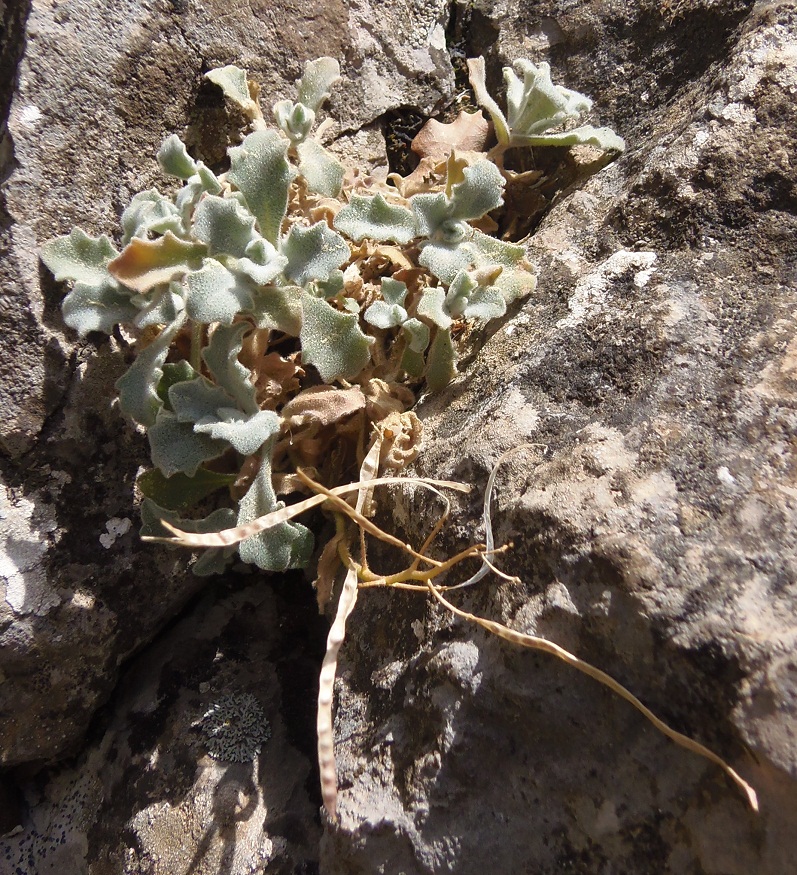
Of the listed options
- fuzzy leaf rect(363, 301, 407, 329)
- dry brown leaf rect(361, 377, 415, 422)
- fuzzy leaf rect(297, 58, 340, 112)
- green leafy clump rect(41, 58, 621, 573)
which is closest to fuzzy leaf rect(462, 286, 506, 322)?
green leafy clump rect(41, 58, 621, 573)

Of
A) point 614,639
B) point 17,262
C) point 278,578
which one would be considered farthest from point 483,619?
point 17,262

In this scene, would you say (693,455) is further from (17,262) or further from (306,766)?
(17,262)

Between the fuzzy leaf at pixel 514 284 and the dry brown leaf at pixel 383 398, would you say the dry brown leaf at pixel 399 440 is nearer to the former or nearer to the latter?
the dry brown leaf at pixel 383 398

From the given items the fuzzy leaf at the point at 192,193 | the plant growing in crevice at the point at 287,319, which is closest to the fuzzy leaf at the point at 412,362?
the plant growing in crevice at the point at 287,319

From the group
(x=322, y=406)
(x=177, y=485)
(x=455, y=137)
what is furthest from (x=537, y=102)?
(x=177, y=485)

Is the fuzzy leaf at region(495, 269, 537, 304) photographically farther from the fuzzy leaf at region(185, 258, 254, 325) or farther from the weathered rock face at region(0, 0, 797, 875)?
the fuzzy leaf at region(185, 258, 254, 325)

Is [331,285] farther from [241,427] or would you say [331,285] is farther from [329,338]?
[241,427]
